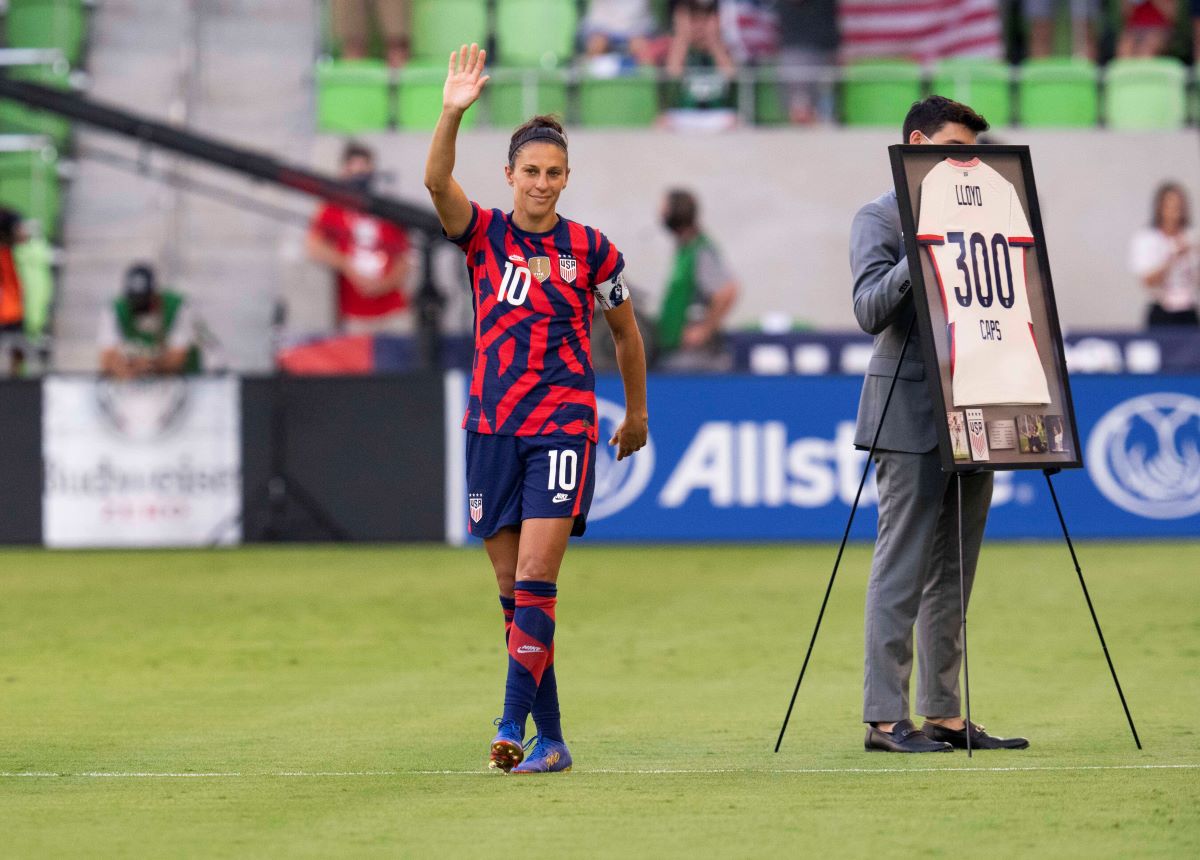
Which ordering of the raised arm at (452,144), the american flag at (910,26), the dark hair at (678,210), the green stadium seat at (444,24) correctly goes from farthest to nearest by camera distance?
1. the green stadium seat at (444,24)
2. the american flag at (910,26)
3. the dark hair at (678,210)
4. the raised arm at (452,144)

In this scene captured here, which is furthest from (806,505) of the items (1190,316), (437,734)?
(437,734)

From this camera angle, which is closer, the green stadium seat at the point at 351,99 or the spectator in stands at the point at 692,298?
the spectator in stands at the point at 692,298

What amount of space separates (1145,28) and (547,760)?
17405 mm

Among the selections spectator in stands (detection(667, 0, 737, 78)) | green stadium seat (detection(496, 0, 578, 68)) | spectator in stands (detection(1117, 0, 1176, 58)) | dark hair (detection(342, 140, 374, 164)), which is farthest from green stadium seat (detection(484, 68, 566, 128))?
spectator in stands (detection(1117, 0, 1176, 58))

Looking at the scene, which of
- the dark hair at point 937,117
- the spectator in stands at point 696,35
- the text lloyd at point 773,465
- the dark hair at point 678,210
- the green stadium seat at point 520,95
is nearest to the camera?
the dark hair at point 937,117

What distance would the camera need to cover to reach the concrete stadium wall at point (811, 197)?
2127cm

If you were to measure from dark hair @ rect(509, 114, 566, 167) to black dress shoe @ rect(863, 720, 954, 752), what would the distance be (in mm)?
2213

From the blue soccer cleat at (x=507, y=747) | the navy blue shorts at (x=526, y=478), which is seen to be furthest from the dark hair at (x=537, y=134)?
the blue soccer cleat at (x=507, y=747)

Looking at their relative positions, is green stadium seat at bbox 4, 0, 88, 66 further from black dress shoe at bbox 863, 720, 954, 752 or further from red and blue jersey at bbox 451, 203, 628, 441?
black dress shoe at bbox 863, 720, 954, 752

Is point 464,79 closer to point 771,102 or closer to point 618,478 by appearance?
point 618,478

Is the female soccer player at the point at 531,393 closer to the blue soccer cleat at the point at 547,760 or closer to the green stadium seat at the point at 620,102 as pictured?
the blue soccer cleat at the point at 547,760

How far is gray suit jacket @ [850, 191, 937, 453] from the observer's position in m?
7.00

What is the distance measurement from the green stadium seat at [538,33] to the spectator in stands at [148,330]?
5.93 m

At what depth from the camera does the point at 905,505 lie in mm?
7043
